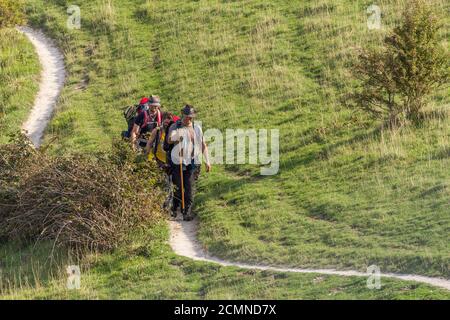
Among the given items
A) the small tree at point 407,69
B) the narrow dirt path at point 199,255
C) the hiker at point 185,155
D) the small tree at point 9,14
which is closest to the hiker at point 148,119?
the hiker at point 185,155

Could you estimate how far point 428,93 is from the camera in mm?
23953

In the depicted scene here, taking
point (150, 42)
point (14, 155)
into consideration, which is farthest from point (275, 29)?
point (14, 155)

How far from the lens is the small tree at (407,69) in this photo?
77.7 ft

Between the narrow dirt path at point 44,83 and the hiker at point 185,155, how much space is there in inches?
275

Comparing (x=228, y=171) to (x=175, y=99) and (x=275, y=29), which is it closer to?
(x=175, y=99)

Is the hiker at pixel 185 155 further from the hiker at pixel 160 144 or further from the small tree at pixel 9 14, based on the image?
the small tree at pixel 9 14

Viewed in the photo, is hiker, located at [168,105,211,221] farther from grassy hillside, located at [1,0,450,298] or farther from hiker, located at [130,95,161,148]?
hiker, located at [130,95,161,148]

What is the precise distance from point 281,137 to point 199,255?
641 centimetres

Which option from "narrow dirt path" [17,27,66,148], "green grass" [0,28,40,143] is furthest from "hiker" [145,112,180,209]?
"green grass" [0,28,40,143]

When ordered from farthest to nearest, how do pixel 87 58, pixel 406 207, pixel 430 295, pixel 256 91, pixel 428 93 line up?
pixel 87 58 < pixel 256 91 < pixel 428 93 < pixel 406 207 < pixel 430 295

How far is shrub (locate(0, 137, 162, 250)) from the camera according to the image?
19.5 metres

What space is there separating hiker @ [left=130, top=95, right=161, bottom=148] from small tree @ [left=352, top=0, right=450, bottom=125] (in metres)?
4.59

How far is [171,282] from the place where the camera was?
17.2m

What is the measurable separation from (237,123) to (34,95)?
7.75m
